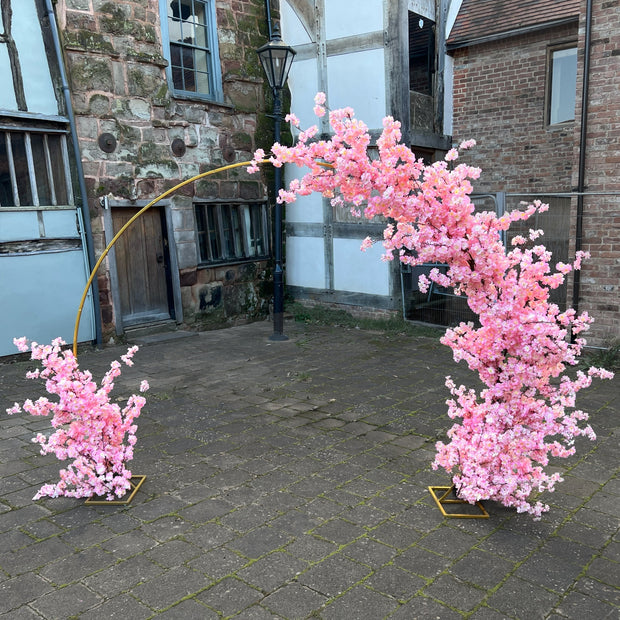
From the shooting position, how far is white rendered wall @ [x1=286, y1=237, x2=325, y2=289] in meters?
11.0

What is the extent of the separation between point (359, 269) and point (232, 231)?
244 centimetres

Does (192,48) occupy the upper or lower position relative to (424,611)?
upper

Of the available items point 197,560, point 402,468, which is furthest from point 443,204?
point 197,560

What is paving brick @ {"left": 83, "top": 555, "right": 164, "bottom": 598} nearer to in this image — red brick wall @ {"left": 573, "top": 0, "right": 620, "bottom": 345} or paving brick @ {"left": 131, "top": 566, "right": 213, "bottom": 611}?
paving brick @ {"left": 131, "top": 566, "right": 213, "bottom": 611}

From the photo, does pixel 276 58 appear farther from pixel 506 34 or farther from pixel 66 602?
pixel 66 602

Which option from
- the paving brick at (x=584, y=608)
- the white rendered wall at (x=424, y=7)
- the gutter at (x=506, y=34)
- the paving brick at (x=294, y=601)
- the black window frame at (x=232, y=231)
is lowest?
the paving brick at (x=584, y=608)

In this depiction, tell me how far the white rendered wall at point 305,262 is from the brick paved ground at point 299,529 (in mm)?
4852

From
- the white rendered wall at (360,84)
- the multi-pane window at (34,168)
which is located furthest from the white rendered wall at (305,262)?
the multi-pane window at (34,168)

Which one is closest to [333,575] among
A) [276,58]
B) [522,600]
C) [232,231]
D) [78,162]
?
[522,600]

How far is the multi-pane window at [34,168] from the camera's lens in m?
7.99

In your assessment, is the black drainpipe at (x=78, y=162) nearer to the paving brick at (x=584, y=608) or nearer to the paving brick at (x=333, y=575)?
the paving brick at (x=333, y=575)

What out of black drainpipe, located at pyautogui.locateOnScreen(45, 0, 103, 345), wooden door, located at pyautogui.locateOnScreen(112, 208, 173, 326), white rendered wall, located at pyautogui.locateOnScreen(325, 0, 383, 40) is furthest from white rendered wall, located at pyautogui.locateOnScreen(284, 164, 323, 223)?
black drainpipe, located at pyautogui.locateOnScreen(45, 0, 103, 345)

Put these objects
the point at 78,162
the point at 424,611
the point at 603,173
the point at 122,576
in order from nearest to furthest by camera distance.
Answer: the point at 424,611 → the point at 122,576 → the point at 603,173 → the point at 78,162

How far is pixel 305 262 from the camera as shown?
11289 millimetres
